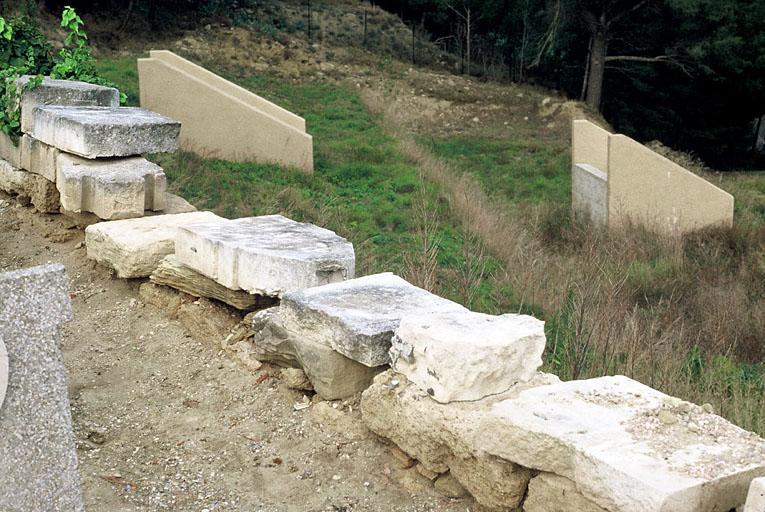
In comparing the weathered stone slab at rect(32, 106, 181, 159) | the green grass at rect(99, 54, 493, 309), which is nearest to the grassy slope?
the green grass at rect(99, 54, 493, 309)

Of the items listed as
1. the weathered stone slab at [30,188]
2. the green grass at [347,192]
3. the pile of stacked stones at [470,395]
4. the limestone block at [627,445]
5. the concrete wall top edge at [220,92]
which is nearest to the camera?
the limestone block at [627,445]

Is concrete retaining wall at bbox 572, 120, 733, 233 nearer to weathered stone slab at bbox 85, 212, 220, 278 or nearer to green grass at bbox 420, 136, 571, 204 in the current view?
green grass at bbox 420, 136, 571, 204

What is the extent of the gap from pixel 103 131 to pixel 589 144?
10132 mm

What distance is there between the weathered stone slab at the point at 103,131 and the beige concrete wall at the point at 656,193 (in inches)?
316

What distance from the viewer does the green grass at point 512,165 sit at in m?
14.8

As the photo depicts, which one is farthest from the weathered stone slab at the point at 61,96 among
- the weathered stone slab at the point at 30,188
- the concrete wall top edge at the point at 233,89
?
the concrete wall top edge at the point at 233,89

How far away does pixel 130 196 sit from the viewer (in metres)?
6.01

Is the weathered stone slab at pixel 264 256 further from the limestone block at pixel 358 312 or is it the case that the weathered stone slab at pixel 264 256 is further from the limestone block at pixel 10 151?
the limestone block at pixel 10 151

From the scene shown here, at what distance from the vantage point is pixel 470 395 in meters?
3.40

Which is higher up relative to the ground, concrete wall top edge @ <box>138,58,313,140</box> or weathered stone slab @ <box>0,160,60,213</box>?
concrete wall top edge @ <box>138,58,313,140</box>

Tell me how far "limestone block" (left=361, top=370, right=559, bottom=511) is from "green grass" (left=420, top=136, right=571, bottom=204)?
34.5 ft

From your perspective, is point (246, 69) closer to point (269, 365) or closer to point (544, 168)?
point (544, 168)

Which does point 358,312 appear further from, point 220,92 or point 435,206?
point 220,92

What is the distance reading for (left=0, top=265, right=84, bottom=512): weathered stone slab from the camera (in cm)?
242
